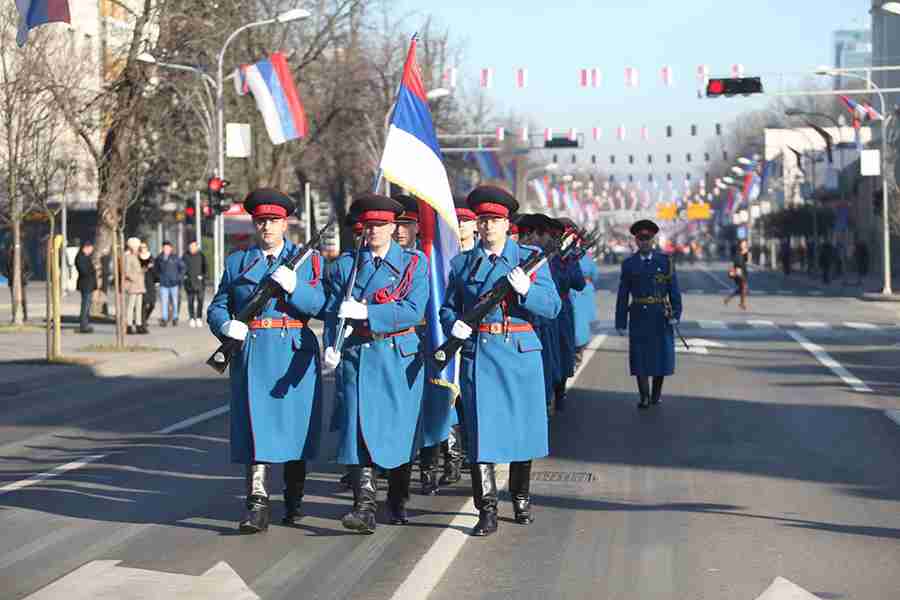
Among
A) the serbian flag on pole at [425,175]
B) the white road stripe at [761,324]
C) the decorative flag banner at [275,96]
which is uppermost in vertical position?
the decorative flag banner at [275,96]

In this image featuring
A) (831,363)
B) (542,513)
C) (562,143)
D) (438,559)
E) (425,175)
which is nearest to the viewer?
(438,559)

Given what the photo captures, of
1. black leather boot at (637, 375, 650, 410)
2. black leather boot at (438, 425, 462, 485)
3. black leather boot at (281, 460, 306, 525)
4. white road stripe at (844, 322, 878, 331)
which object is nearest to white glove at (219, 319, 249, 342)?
black leather boot at (281, 460, 306, 525)

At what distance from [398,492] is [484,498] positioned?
0.60 metres

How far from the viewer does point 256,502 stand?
364 inches

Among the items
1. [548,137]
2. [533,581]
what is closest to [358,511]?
[533,581]

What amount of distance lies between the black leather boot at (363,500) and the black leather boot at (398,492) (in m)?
0.33

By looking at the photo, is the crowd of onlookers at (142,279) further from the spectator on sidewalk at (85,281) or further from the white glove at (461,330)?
the white glove at (461,330)

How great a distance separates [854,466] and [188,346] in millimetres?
16201

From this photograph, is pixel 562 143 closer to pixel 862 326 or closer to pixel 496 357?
pixel 862 326

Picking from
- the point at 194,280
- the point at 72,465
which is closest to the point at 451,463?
the point at 72,465

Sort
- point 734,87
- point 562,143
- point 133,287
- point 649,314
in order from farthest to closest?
1. point 562,143
2. point 734,87
3. point 133,287
4. point 649,314

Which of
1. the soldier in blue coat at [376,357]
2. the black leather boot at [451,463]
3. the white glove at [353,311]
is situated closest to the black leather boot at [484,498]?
the soldier in blue coat at [376,357]

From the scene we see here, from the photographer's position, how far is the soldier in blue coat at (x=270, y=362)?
922 centimetres

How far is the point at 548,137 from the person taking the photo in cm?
6512
